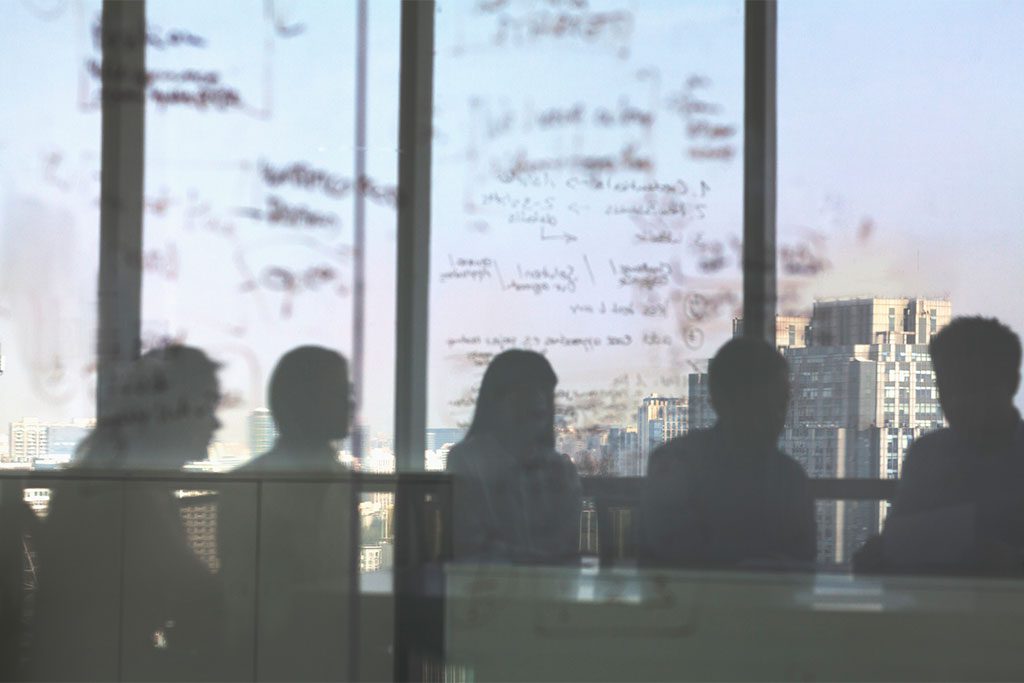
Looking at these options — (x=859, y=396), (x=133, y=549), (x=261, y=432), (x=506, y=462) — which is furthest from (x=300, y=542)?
(x=859, y=396)

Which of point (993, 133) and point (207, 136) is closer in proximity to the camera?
point (993, 133)

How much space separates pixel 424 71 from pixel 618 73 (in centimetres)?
54

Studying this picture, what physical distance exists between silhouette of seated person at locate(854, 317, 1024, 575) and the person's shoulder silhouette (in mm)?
1469

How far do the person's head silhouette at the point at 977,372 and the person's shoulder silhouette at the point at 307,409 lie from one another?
1613 mm

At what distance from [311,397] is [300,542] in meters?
0.41

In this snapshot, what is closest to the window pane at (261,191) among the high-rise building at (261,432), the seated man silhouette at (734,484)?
the high-rise building at (261,432)

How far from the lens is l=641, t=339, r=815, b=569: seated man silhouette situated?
2834mm

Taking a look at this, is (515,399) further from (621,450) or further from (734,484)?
(734,484)

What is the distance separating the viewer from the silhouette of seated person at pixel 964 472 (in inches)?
109

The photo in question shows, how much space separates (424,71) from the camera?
304 centimetres

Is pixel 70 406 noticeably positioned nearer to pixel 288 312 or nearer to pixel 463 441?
pixel 288 312

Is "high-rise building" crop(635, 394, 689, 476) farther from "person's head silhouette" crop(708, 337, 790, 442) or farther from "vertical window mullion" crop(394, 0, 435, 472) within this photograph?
"vertical window mullion" crop(394, 0, 435, 472)

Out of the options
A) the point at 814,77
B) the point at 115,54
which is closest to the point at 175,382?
the point at 115,54

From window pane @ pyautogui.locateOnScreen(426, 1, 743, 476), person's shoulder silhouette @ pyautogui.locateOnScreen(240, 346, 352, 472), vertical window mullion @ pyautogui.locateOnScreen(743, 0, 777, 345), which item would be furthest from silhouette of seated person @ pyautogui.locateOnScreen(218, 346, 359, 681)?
vertical window mullion @ pyautogui.locateOnScreen(743, 0, 777, 345)
